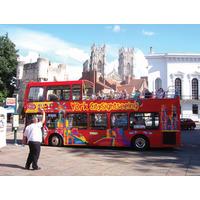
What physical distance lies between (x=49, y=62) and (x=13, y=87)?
12018 mm

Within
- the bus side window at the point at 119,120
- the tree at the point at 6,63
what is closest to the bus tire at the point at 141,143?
the bus side window at the point at 119,120

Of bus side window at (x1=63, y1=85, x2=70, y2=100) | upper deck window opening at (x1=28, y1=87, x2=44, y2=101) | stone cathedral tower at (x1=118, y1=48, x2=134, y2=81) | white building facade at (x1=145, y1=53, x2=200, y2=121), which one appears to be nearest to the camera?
bus side window at (x1=63, y1=85, x2=70, y2=100)

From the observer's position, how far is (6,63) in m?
53.4

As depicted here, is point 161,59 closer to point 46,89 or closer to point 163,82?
point 163,82

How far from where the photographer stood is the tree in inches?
2051

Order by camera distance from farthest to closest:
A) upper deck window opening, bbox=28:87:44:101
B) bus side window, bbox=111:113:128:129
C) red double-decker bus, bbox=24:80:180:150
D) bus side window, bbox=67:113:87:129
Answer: upper deck window opening, bbox=28:87:44:101 → bus side window, bbox=67:113:87:129 → bus side window, bbox=111:113:128:129 → red double-decker bus, bbox=24:80:180:150

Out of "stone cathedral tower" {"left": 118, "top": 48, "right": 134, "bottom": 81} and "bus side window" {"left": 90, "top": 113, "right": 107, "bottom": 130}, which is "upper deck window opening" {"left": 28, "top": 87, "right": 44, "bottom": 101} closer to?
"bus side window" {"left": 90, "top": 113, "right": 107, "bottom": 130}

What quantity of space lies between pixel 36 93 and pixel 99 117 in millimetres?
4081

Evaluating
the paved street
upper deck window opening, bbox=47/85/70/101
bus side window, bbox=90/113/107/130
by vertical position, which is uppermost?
upper deck window opening, bbox=47/85/70/101

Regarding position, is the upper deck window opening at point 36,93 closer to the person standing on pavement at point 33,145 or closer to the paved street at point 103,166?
the paved street at point 103,166

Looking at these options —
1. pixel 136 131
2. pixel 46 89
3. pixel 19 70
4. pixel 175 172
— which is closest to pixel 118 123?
pixel 136 131

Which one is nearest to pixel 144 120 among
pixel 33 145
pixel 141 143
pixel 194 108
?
pixel 141 143

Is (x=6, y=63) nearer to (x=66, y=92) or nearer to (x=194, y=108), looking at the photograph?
(x=194, y=108)

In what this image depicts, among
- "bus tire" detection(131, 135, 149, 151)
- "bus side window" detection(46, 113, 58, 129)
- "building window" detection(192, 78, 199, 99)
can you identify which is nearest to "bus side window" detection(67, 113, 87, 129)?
"bus side window" detection(46, 113, 58, 129)
